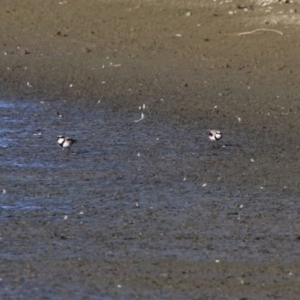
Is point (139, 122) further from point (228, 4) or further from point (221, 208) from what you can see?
point (228, 4)

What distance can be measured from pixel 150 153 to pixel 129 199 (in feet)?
4.68

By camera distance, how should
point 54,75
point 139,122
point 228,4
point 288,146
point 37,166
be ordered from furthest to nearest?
point 228,4 < point 54,75 < point 139,122 < point 288,146 < point 37,166

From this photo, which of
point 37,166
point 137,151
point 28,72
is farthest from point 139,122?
point 28,72

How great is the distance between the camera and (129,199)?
8.03m

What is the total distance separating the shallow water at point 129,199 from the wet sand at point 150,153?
2 centimetres

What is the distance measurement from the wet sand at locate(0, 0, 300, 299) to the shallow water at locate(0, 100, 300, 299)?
2 centimetres

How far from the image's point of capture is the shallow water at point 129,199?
269 inches

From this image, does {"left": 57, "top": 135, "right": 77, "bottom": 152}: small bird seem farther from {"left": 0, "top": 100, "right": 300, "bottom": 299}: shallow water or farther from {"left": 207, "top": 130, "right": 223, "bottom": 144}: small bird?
{"left": 207, "top": 130, "right": 223, "bottom": 144}: small bird

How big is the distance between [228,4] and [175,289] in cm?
963

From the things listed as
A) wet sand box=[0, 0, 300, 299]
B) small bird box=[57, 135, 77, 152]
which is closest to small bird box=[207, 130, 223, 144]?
wet sand box=[0, 0, 300, 299]

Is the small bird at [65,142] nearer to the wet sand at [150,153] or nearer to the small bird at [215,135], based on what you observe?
the wet sand at [150,153]

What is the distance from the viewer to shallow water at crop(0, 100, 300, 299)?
6.84 metres

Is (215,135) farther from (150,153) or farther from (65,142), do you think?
(65,142)

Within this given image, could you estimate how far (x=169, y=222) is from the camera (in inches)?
294
